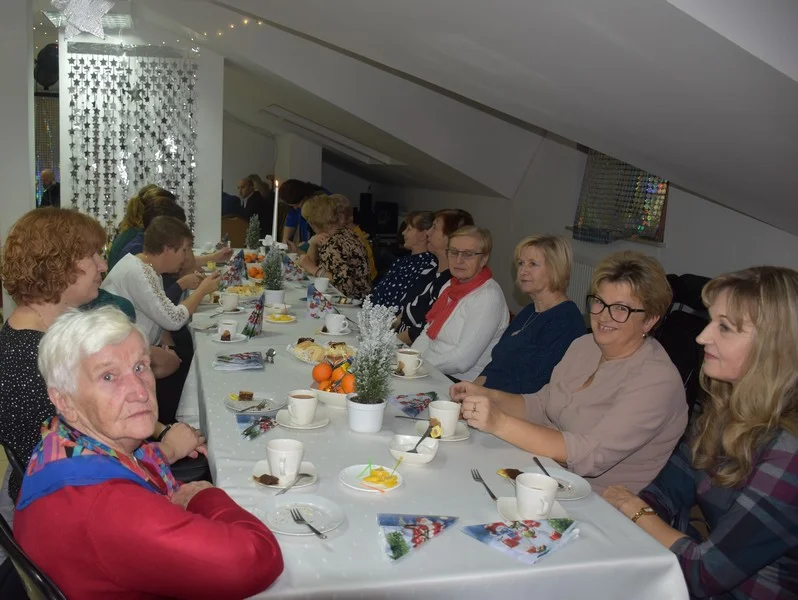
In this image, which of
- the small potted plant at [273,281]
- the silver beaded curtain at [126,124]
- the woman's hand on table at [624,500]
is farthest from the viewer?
the silver beaded curtain at [126,124]

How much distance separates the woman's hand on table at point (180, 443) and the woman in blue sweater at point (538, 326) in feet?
4.32

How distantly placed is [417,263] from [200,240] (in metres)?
3.29

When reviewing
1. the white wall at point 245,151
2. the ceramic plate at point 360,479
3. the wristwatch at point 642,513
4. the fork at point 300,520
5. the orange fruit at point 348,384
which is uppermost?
the white wall at point 245,151

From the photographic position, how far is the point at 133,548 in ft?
3.63

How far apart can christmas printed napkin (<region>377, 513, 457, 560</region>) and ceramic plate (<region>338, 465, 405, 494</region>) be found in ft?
0.37

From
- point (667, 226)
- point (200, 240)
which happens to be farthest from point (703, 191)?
point (200, 240)

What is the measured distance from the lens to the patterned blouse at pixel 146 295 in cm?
328

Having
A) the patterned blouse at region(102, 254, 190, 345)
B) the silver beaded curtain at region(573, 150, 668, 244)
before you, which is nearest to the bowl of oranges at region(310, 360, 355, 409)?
the patterned blouse at region(102, 254, 190, 345)

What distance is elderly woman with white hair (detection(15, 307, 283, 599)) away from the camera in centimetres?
112

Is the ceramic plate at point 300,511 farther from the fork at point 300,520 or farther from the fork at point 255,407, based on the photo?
the fork at point 255,407

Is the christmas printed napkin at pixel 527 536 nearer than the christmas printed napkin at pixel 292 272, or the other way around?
the christmas printed napkin at pixel 527 536

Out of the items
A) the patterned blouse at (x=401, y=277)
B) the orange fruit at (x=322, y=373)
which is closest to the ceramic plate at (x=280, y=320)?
the patterned blouse at (x=401, y=277)

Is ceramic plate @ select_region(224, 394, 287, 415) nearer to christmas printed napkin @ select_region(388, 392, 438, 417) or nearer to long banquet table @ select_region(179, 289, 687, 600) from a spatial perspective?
long banquet table @ select_region(179, 289, 687, 600)

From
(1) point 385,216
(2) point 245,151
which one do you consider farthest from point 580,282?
(2) point 245,151
